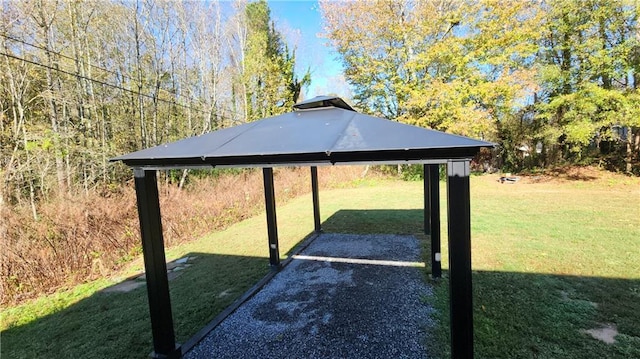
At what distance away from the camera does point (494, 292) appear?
3.60 m

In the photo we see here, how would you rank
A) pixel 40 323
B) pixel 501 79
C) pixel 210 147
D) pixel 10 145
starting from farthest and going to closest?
1. pixel 501 79
2. pixel 10 145
3. pixel 40 323
4. pixel 210 147

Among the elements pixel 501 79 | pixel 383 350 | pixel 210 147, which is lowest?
pixel 383 350

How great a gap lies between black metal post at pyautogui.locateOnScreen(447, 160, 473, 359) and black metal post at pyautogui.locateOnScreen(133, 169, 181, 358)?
7.46 feet

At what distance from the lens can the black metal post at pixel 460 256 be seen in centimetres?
189

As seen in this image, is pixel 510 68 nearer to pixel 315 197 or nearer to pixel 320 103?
pixel 315 197

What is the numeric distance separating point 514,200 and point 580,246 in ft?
14.0

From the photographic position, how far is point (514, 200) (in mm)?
→ 8898

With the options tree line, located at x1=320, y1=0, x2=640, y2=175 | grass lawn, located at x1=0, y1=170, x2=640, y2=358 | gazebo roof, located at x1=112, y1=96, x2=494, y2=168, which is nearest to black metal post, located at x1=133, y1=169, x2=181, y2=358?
gazebo roof, located at x1=112, y1=96, x2=494, y2=168

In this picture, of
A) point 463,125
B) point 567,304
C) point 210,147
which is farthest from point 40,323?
point 463,125

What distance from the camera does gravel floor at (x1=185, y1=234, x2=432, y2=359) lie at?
2.78m

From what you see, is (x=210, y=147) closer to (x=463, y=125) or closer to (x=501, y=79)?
(x=463, y=125)

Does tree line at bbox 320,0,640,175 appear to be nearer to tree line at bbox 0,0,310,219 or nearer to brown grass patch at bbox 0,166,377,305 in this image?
tree line at bbox 0,0,310,219

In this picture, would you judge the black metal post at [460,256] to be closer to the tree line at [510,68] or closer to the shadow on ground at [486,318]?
the shadow on ground at [486,318]

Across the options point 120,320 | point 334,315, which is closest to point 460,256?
point 334,315
